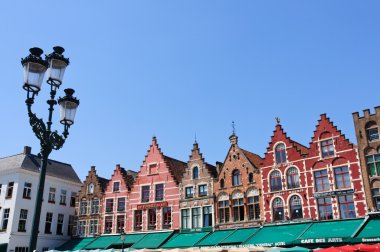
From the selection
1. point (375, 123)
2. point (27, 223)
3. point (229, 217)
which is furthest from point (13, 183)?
point (375, 123)

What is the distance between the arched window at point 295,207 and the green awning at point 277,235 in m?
0.94

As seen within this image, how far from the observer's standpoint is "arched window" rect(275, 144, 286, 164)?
31.1 m

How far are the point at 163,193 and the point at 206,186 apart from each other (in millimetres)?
4795

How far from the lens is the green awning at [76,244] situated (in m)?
38.2

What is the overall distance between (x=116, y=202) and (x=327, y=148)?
2177 centimetres

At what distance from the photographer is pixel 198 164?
116 feet

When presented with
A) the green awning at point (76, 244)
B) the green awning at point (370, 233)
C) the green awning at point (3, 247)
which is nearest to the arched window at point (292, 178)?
the green awning at point (370, 233)

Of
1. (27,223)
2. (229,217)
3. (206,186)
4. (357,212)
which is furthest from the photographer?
(27,223)

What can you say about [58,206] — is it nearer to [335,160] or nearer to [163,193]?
[163,193]

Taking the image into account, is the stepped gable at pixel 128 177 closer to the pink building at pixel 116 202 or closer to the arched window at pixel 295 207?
the pink building at pixel 116 202

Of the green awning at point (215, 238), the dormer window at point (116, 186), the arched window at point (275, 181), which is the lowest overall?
the green awning at point (215, 238)

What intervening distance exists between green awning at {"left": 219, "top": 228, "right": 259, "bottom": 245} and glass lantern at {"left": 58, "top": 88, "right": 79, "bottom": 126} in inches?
848

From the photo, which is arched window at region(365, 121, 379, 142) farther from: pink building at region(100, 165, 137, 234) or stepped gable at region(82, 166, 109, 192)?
stepped gable at region(82, 166, 109, 192)

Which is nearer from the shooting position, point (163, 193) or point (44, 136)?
point (44, 136)
